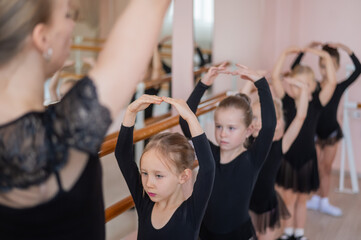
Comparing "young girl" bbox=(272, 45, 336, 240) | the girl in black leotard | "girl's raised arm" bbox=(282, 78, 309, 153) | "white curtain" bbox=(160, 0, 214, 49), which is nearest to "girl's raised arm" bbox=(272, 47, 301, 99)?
"young girl" bbox=(272, 45, 336, 240)

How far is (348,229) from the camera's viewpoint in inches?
135

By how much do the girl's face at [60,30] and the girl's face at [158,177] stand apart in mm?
788

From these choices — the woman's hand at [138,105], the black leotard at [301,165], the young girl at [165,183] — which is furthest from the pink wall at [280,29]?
the woman's hand at [138,105]

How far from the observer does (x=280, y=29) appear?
4.45m

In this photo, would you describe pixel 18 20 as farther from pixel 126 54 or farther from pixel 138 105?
pixel 138 105

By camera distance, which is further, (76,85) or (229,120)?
(229,120)

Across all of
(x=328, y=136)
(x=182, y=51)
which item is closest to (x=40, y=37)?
(x=182, y=51)

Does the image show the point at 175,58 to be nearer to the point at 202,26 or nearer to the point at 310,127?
the point at 202,26

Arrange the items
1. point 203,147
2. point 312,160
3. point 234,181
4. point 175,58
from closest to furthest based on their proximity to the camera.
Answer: point 203,147
point 234,181
point 175,58
point 312,160

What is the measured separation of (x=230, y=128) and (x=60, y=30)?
1.31 metres

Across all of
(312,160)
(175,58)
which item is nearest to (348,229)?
(312,160)

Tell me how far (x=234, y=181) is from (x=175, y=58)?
1212 mm

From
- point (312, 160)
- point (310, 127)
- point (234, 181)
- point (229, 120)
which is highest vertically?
point (229, 120)

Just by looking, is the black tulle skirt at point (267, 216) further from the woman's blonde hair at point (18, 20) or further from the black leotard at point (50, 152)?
the woman's blonde hair at point (18, 20)
